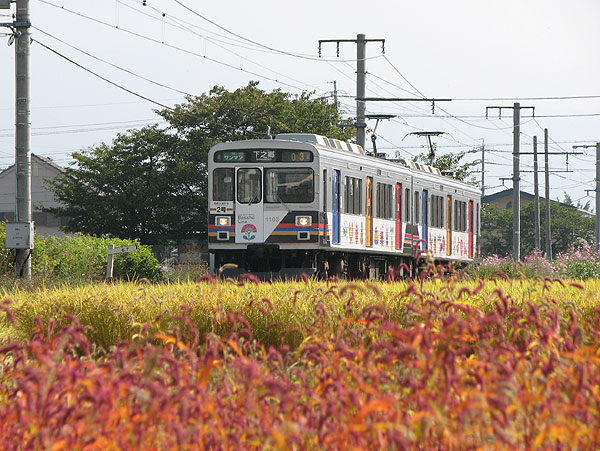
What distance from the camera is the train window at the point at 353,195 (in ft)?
69.2

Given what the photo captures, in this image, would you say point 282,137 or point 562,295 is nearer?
point 562,295

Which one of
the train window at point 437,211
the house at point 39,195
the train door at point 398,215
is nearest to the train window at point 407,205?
the train door at point 398,215

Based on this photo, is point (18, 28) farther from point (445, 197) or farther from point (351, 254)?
point (445, 197)

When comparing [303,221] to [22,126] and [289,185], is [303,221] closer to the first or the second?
[289,185]

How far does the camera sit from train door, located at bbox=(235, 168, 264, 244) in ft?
66.4

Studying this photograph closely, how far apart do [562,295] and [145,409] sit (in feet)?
22.1

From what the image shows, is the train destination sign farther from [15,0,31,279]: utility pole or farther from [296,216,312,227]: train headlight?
[15,0,31,279]: utility pole

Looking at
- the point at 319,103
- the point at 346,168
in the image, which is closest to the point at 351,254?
the point at 346,168

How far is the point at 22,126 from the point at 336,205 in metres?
6.39

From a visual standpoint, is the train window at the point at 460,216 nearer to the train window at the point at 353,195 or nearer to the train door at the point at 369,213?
the train door at the point at 369,213

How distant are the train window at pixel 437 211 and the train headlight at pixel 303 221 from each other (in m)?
7.37

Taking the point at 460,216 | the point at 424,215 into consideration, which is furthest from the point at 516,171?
the point at 424,215

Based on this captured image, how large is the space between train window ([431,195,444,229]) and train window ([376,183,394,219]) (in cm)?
334

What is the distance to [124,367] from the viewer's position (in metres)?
3.90
